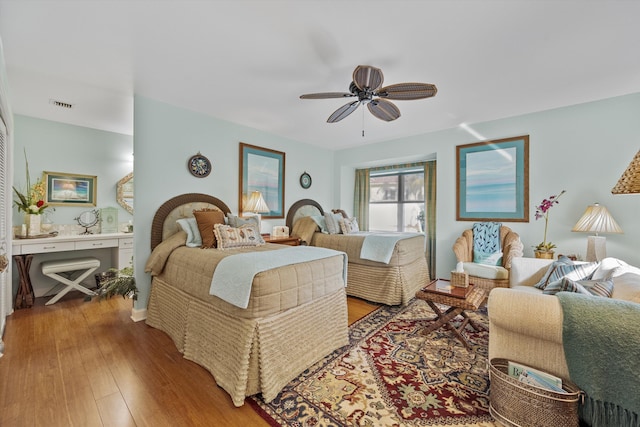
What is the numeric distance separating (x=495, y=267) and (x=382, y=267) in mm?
1408

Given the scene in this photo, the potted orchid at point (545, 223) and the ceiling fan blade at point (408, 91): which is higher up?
the ceiling fan blade at point (408, 91)

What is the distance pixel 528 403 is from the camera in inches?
53.8

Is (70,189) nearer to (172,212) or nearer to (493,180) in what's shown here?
(172,212)

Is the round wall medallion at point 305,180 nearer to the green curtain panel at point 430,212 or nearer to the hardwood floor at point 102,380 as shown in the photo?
the green curtain panel at point 430,212

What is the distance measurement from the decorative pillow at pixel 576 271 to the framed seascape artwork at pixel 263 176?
342 cm

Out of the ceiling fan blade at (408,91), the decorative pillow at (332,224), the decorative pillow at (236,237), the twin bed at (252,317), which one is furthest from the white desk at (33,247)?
the ceiling fan blade at (408,91)

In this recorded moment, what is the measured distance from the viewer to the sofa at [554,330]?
3.88ft

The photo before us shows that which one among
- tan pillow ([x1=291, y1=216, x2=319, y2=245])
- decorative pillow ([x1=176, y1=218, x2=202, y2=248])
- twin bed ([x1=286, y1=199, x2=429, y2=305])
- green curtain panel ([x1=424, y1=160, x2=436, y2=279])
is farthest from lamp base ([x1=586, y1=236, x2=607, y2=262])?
decorative pillow ([x1=176, y1=218, x2=202, y2=248])

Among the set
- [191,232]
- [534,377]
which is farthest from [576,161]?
[191,232]

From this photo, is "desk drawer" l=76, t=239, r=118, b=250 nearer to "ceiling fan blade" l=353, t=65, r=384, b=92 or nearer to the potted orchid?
"ceiling fan blade" l=353, t=65, r=384, b=92

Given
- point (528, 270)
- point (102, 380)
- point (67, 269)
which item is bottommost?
point (102, 380)

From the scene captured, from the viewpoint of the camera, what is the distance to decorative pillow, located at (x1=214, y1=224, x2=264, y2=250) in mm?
2740

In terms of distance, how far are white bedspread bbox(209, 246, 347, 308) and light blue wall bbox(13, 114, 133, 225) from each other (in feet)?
11.3

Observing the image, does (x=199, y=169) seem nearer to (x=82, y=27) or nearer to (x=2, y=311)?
(x=82, y=27)
